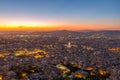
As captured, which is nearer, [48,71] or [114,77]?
[114,77]

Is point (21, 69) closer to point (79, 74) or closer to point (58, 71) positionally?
point (58, 71)

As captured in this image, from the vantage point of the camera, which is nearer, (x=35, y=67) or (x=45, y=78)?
(x=45, y=78)

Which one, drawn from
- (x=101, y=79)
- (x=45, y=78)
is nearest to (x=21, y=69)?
(x=45, y=78)

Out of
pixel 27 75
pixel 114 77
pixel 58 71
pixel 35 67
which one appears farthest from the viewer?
pixel 35 67

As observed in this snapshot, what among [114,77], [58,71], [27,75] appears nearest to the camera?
[114,77]

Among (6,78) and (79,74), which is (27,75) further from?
(79,74)

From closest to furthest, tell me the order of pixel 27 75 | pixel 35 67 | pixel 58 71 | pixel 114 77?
pixel 114 77 < pixel 27 75 < pixel 58 71 < pixel 35 67

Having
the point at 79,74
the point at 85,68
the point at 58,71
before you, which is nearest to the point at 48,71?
the point at 58,71

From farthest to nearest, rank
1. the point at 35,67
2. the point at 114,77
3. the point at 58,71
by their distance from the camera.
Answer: the point at 35,67
the point at 58,71
the point at 114,77
